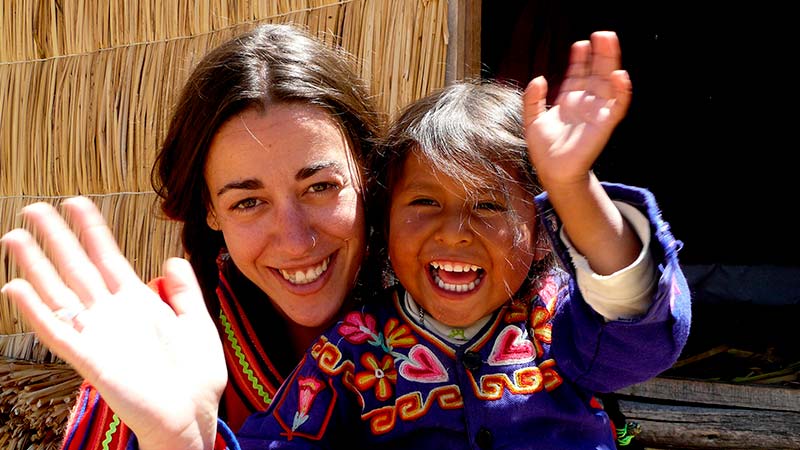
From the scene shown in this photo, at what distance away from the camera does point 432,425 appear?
70.9 inches

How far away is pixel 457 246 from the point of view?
1.81 meters

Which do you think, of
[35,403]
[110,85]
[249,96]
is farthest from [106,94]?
[249,96]

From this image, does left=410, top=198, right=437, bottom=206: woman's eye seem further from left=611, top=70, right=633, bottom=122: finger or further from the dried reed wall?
the dried reed wall

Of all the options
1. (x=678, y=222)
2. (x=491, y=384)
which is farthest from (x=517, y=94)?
(x=678, y=222)

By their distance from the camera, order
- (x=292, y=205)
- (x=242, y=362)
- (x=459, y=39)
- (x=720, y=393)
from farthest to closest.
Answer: (x=720, y=393), (x=459, y=39), (x=242, y=362), (x=292, y=205)

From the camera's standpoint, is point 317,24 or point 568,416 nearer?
point 568,416

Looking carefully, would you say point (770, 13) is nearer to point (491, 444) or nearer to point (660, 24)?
point (660, 24)

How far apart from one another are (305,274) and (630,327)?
30.3 inches

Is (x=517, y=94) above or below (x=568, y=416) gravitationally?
above

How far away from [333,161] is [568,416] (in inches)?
29.7

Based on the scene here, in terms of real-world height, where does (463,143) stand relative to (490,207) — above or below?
above

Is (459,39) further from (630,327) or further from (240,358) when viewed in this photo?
(630,327)

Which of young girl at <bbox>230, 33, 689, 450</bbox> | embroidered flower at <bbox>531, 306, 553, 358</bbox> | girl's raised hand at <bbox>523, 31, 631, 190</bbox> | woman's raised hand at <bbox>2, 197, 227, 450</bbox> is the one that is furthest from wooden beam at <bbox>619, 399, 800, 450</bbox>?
woman's raised hand at <bbox>2, 197, 227, 450</bbox>

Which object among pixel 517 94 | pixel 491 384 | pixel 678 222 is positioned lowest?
pixel 678 222
